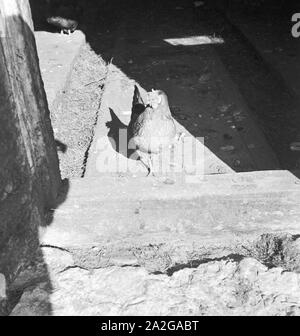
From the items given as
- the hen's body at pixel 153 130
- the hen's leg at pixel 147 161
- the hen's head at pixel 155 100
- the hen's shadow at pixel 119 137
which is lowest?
the hen's shadow at pixel 119 137

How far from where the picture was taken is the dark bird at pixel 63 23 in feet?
29.5

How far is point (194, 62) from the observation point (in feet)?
25.6

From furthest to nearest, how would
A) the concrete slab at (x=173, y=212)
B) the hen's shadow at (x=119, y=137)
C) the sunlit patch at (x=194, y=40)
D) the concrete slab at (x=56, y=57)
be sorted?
the sunlit patch at (x=194, y=40) < the concrete slab at (x=56, y=57) < the hen's shadow at (x=119, y=137) < the concrete slab at (x=173, y=212)

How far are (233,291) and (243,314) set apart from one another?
0.59 feet

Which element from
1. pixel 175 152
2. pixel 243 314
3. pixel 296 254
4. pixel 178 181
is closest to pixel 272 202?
pixel 296 254

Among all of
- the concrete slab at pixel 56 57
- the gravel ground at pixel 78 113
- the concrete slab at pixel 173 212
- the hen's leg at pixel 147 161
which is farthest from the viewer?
the concrete slab at pixel 56 57

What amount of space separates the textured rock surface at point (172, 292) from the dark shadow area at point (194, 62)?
1.52 m

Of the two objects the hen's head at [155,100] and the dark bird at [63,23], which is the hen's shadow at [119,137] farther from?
the dark bird at [63,23]

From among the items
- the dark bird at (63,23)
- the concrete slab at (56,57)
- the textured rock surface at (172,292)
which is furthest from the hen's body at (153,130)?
the dark bird at (63,23)

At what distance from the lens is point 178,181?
357cm

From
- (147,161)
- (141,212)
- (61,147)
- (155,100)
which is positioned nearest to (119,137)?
(61,147)

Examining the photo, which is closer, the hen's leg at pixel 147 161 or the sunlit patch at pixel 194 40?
the hen's leg at pixel 147 161

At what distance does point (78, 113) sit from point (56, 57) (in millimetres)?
2122
